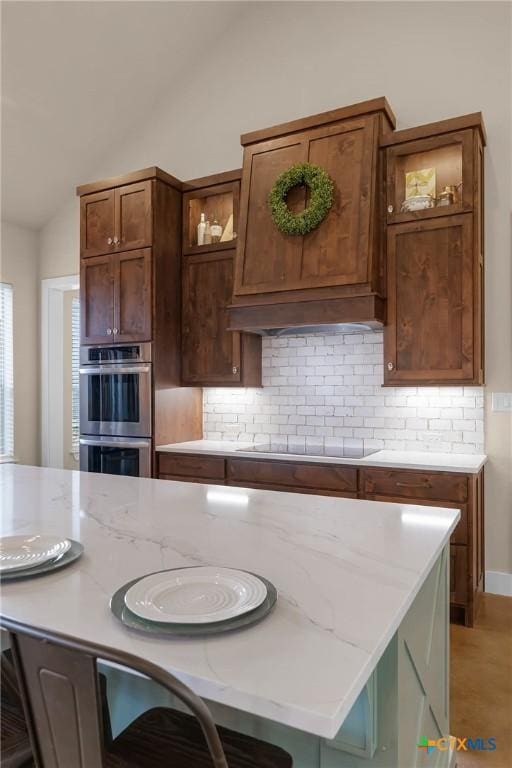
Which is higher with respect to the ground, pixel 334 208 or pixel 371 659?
pixel 334 208

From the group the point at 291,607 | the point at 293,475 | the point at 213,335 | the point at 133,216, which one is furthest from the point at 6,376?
the point at 291,607

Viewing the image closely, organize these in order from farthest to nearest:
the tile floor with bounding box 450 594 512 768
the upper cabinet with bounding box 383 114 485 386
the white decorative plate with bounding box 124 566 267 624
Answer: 1. the upper cabinet with bounding box 383 114 485 386
2. the tile floor with bounding box 450 594 512 768
3. the white decorative plate with bounding box 124 566 267 624

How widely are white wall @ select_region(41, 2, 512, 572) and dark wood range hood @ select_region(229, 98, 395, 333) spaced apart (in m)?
0.51

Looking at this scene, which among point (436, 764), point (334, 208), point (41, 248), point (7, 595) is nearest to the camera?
point (7, 595)

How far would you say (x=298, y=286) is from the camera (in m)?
3.41

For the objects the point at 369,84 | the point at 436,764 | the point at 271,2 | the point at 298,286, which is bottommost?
the point at 436,764

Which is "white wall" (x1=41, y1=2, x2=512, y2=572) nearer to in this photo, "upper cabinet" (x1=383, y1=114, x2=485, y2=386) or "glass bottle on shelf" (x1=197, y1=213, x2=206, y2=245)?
"upper cabinet" (x1=383, y1=114, x2=485, y2=386)

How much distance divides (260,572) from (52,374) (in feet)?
Result: 15.3

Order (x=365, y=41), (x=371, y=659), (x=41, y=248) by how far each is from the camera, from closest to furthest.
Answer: (x=371, y=659), (x=365, y=41), (x=41, y=248)

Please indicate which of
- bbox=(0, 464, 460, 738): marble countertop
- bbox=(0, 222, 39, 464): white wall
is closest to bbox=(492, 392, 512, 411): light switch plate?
bbox=(0, 464, 460, 738): marble countertop

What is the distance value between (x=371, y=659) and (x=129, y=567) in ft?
2.00

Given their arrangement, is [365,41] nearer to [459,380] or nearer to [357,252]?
[357,252]

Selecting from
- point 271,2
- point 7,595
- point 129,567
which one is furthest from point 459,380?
point 271,2

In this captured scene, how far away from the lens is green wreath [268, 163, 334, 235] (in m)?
3.33
